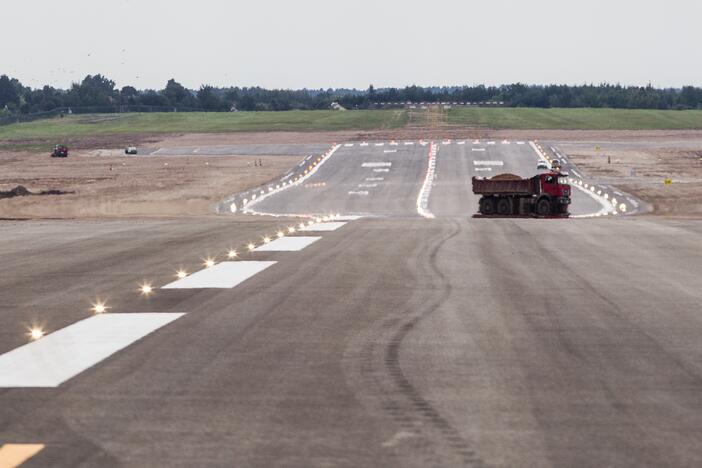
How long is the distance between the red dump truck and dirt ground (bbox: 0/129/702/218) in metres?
9.42

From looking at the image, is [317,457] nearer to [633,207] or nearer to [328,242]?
[328,242]

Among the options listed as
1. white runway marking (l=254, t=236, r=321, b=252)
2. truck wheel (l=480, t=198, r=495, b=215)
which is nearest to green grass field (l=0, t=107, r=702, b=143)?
truck wheel (l=480, t=198, r=495, b=215)

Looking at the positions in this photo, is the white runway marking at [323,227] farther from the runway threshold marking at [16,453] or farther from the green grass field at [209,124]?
the green grass field at [209,124]

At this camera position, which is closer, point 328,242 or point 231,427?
point 231,427

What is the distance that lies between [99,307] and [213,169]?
288 ft

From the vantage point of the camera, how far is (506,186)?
49.7m

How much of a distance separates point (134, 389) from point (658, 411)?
10.7 feet

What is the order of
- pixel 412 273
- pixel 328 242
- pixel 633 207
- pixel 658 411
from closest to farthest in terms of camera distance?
pixel 658 411 → pixel 412 273 → pixel 328 242 → pixel 633 207

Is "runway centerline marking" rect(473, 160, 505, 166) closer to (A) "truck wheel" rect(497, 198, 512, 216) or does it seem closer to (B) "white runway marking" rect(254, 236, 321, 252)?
(A) "truck wheel" rect(497, 198, 512, 216)

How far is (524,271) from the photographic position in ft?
44.5

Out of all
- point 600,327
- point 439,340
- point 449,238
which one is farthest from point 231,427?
point 449,238

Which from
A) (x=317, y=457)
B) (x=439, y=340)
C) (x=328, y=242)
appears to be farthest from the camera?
(x=328, y=242)

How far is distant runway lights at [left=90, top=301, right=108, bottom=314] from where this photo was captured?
9.84 m

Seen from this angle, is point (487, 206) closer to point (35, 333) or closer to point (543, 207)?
point (543, 207)
